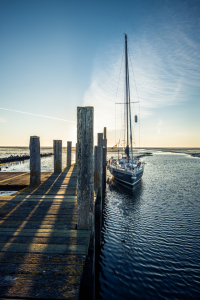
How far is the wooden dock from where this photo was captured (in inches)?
83.0

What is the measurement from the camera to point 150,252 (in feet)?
20.1

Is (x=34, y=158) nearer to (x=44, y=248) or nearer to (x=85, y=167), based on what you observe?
(x=85, y=167)

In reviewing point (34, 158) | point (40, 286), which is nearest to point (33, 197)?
point (34, 158)

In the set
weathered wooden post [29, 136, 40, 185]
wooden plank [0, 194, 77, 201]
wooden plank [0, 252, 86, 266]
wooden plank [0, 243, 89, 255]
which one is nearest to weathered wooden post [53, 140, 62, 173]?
weathered wooden post [29, 136, 40, 185]

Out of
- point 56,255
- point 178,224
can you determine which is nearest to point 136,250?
point 178,224

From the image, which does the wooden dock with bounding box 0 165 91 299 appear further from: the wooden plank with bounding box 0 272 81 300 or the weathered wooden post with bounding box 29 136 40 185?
the weathered wooden post with bounding box 29 136 40 185

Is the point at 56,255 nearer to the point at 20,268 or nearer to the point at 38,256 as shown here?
the point at 38,256

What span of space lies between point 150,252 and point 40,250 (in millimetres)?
4728

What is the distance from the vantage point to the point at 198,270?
17.3 ft

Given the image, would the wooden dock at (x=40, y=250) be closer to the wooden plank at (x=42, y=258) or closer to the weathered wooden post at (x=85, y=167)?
the wooden plank at (x=42, y=258)

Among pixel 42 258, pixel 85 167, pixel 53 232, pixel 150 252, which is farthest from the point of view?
pixel 150 252

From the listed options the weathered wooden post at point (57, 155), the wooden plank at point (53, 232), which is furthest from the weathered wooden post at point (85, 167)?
the weathered wooden post at point (57, 155)

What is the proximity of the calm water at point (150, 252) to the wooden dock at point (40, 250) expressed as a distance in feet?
8.04

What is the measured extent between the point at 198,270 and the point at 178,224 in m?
3.18
